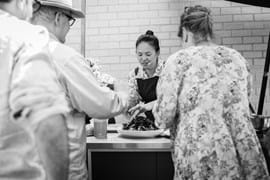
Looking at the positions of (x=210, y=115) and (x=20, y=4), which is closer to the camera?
(x=20, y=4)

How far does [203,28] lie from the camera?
2.19m

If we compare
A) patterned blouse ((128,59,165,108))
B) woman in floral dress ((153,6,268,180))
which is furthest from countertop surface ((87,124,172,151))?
patterned blouse ((128,59,165,108))

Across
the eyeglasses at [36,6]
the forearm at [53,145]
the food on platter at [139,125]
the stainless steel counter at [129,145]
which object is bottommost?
the stainless steel counter at [129,145]

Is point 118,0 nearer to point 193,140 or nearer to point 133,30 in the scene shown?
point 133,30

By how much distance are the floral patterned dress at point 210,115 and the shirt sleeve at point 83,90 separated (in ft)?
1.43

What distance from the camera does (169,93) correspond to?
2.12 metres

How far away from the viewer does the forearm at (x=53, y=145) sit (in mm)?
783

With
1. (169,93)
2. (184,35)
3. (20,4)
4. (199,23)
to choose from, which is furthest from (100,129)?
(20,4)

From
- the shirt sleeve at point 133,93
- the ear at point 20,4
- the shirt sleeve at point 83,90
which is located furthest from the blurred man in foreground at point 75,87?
the shirt sleeve at point 133,93

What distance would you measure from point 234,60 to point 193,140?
1.70 ft

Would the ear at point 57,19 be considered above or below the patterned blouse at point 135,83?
above

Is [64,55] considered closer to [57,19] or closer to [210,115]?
[57,19]

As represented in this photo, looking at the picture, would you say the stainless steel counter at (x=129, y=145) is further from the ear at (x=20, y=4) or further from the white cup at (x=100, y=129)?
the ear at (x=20, y=4)

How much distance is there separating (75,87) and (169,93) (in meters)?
0.59
